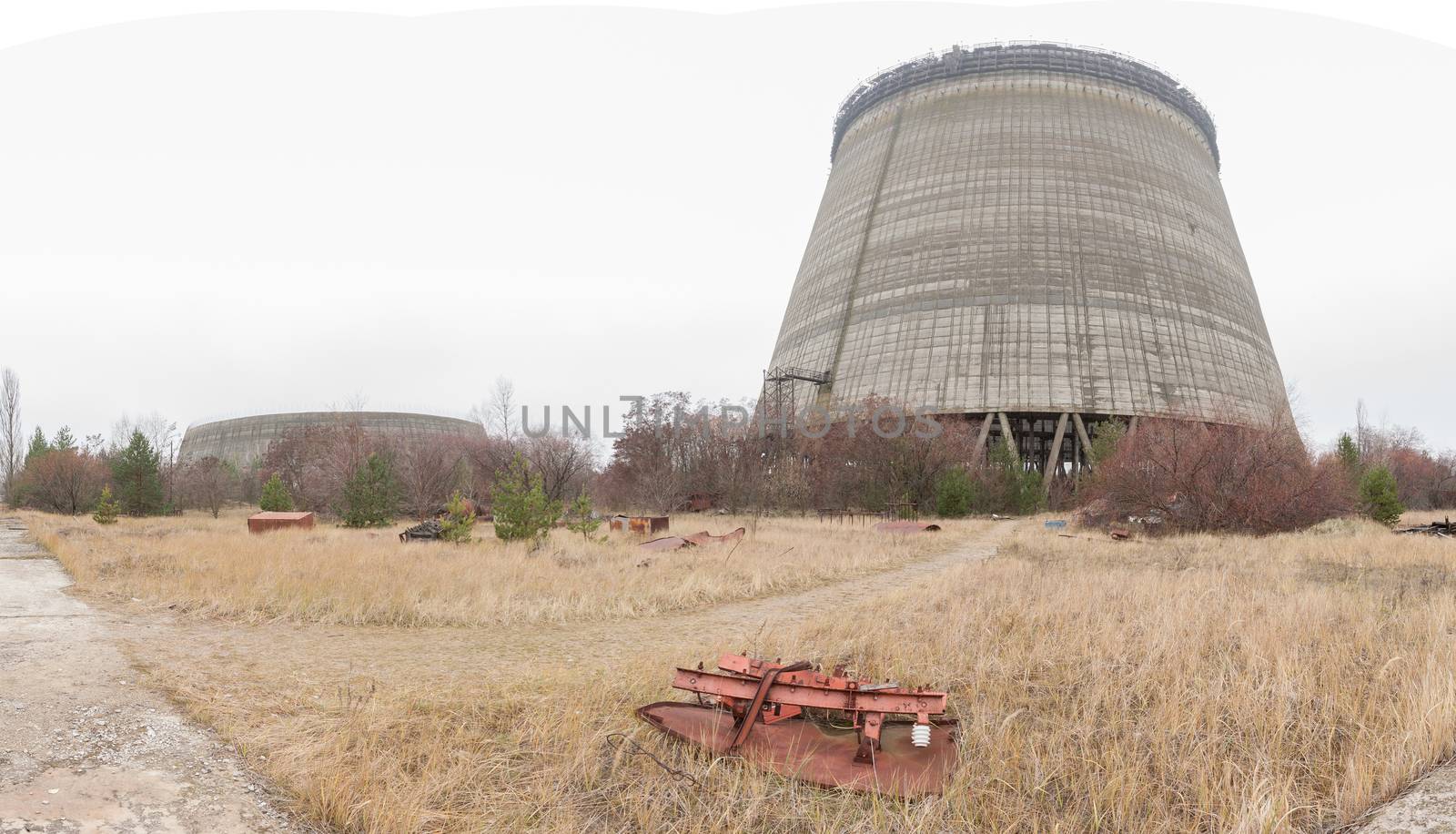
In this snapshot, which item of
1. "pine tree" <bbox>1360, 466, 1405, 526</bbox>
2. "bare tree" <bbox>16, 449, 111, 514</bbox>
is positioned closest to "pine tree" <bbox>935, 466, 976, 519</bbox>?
"pine tree" <bbox>1360, 466, 1405, 526</bbox>

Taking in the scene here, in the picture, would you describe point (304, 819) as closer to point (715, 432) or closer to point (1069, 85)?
point (715, 432)

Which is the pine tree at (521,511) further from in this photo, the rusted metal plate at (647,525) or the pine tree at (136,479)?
the pine tree at (136,479)

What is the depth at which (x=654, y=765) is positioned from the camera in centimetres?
381

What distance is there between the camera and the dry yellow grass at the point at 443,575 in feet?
28.7

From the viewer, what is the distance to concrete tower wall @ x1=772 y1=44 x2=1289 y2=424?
116 ft

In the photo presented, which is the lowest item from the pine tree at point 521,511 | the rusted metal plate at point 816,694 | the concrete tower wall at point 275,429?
the rusted metal plate at point 816,694

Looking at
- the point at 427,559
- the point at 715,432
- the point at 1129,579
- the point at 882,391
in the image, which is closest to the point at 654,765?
the point at 1129,579

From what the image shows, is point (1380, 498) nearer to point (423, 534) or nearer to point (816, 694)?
point (816, 694)

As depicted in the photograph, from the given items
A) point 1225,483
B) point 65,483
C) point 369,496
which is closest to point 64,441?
point 65,483

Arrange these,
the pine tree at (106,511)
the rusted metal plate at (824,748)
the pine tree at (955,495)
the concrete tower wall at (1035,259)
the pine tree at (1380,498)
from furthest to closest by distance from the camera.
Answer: the concrete tower wall at (1035,259)
the pine tree at (955,495)
the pine tree at (106,511)
the pine tree at (1380,498)
the rusted metal plate at (824,748)

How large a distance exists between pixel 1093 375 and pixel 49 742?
3746 centimetres

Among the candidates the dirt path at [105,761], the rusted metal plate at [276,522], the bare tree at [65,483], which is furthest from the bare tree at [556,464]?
the bare tree at [65,483]

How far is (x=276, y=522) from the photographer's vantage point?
21.1 m

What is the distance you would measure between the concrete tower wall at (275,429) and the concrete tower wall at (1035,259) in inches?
1286
